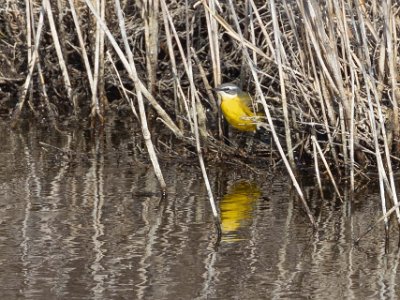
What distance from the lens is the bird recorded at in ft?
26.1

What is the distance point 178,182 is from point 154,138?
1455mm

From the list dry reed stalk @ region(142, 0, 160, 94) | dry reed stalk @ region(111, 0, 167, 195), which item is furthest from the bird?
dry reed stalk @ region(111, 0, 167, 195)

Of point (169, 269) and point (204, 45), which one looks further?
point (204, 45)

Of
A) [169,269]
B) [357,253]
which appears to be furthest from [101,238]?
[357,253]

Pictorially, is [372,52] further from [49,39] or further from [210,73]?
[49,39]

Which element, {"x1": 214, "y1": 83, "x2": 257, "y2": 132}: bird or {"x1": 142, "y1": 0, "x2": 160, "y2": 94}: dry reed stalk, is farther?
{"x1": 142, "y1": 0, "x2": 160, "y2": 94}: dry reed stalk

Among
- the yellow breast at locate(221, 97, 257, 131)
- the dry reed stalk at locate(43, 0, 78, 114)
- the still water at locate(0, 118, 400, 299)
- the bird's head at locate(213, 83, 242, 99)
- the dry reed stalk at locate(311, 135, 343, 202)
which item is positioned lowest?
the still water at locate(0, 118, 400, 299)

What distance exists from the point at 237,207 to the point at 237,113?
1.20 meters

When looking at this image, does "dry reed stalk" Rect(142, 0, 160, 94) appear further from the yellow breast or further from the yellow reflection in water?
the yellow reflection in water

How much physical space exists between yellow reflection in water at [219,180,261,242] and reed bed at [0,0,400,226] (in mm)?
316

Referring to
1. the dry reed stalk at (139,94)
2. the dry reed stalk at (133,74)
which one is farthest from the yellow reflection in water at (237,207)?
the dry reed stalk at (133,74)

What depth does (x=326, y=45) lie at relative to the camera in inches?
257

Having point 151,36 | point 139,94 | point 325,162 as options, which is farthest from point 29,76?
point 325,162

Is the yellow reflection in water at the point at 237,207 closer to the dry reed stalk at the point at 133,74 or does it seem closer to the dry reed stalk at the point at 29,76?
the dry reed stalk at the point at 133,74
